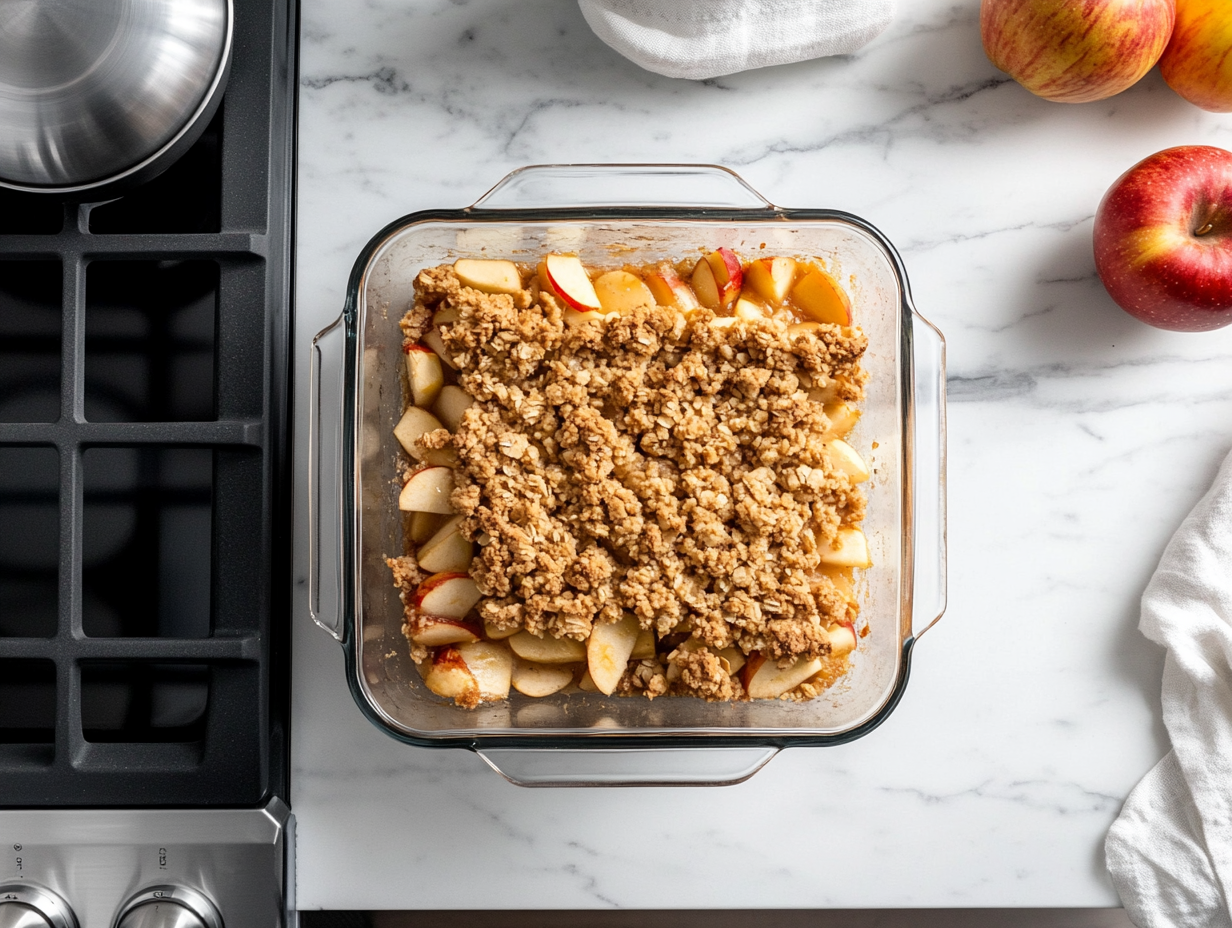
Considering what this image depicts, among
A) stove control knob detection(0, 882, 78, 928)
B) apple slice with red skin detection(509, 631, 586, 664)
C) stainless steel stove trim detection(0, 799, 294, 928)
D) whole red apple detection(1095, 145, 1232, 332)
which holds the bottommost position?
stove control knob detection(0, 882, 78, 928)

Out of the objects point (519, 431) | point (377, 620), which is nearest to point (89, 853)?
point (377, 620)

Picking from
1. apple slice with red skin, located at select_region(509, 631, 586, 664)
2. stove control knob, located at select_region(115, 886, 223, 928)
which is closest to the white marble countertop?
stove control knob, located at select_region(115, 886, 223, 928)

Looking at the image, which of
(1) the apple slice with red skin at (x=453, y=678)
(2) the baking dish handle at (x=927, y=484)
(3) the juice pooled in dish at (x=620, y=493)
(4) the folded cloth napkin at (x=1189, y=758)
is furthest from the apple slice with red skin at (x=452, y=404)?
(4) the folded cloth napkin at (x=1189, y=758)

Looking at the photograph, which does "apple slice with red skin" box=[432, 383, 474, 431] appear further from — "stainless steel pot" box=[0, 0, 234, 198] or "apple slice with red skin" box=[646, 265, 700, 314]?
"stainless steel pot" box=[0, 0, 234, 198]

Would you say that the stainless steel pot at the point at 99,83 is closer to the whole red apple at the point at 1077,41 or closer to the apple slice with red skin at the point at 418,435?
the apple slice with red skin at the point at 418,435

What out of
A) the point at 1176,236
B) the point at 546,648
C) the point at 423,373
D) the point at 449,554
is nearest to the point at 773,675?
the point at 546,648

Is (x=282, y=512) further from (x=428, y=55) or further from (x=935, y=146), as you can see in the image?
(x=935, y=146)
